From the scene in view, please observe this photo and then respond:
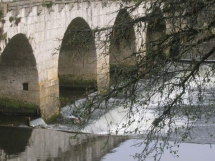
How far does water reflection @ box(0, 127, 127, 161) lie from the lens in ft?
58.5

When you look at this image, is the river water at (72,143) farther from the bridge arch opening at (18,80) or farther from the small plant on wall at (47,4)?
the small plant on wall at (47,4)

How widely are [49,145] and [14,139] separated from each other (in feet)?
4.50

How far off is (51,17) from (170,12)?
14424 millimetres

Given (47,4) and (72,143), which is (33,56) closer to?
(47,4)

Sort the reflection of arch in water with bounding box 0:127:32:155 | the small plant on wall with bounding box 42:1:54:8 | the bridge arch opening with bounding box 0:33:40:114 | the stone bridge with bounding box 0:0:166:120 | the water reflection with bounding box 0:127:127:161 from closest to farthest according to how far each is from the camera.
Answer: the water reflection with bounding box 0:127:127:161, the reflection of arch in water with bounding box 0:127:32:155, the stone bridge with bounding box 0:0:166:120, the bridge arch opening with bounding box 0:33:40:114, the small plant on wall with bounding box 42:1:54:8

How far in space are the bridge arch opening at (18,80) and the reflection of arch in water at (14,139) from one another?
2037 millimetres

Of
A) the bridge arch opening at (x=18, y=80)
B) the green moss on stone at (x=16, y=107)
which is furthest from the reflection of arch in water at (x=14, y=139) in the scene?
the bridge arch opening at (x=18, y=80)

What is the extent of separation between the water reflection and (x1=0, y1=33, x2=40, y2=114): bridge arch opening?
207cm

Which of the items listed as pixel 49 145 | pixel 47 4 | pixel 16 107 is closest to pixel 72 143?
pixel 49 145

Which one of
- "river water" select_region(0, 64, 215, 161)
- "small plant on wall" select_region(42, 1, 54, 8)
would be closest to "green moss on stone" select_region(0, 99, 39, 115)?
"river water" select_region(0, 64, 215, 161)

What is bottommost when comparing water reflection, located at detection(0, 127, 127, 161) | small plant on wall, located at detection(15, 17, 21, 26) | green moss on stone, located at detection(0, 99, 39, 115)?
water reflection, located at detection(0, 127, 127, 161)

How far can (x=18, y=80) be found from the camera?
23.3 meters

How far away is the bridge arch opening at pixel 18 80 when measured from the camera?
74.7 feet

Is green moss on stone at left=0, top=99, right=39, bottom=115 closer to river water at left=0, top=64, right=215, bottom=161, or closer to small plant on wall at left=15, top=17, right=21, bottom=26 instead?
river water at left=0, top=64, right=215, bottom=161
